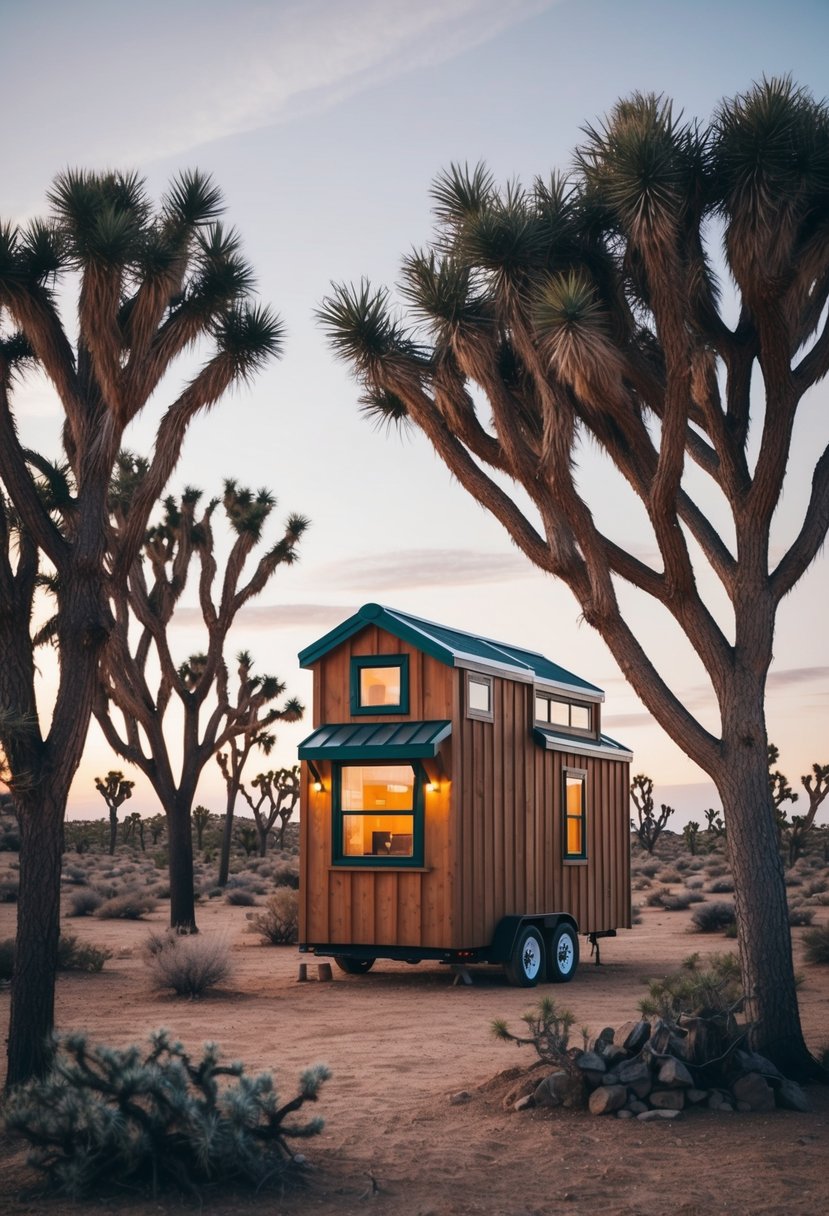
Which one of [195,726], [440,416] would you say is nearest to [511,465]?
[440,416]

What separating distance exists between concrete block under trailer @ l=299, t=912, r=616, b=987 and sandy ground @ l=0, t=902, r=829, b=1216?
0.70m

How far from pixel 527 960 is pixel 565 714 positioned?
4.24m

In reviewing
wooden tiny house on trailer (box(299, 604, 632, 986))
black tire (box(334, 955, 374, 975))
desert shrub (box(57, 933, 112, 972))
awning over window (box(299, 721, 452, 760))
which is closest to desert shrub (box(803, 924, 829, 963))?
wooden tiny house on trailer (box(299, 604, 632, 986))

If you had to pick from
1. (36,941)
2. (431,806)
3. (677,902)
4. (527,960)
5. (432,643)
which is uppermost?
(432,643)

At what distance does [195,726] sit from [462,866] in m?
8.29

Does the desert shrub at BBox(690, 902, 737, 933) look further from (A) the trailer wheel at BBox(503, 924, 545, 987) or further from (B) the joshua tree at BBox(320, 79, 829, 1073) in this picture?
(B) the joshua tree at BBox(320, 79, 829, 1073)

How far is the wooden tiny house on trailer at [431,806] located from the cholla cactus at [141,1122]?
28.4 ft

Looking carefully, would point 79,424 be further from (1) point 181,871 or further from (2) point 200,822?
(2) point 200,822

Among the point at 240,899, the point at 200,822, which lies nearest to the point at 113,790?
the point at 200,822

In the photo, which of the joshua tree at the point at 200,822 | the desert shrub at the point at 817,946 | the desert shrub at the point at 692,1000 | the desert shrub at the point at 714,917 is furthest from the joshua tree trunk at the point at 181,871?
the joshua tree at the point at 200,822

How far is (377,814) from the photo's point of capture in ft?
51.8

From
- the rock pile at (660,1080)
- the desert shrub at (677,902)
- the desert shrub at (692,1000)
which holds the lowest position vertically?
the desert shrub at (677,902)

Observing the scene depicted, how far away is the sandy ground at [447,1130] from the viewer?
630 centimetres

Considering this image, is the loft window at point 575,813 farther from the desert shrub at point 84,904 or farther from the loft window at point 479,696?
the desert shrub at point 84,904
